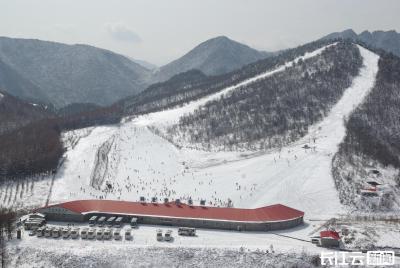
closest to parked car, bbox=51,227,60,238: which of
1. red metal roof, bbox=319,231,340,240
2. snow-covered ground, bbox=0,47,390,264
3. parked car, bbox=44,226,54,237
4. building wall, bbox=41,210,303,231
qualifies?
parked car, bbox=44,226,54,237

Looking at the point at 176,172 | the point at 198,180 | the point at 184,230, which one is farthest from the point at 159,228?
the point at 176,172

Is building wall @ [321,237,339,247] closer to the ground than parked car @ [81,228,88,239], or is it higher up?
higher up

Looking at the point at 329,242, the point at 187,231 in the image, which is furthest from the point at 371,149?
the point at 187,231

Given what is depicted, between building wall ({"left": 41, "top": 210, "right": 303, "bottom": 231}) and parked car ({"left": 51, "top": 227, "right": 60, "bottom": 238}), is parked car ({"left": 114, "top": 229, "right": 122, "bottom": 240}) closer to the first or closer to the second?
building wall ({"left": 41, "top": 210, "right": 303, "bottom": 231})

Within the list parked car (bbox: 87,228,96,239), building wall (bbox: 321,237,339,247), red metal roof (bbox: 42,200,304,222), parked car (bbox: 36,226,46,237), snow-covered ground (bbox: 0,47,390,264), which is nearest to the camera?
building wall (bbox: 321,237,339,247)

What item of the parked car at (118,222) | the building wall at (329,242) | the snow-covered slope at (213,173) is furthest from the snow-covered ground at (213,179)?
the parked car at (118,222)

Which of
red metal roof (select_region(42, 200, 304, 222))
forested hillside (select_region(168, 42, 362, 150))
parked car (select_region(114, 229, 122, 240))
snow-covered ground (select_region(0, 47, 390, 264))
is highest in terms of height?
forested hillside (select_region(168, 42, 362, 150))

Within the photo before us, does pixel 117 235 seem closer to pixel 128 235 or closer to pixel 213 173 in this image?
pixel 128 235

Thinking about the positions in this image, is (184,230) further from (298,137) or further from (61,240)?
(298,137)

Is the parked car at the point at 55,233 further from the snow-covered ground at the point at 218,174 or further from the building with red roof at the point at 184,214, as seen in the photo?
the snow-covered ground at the point at 218,174
